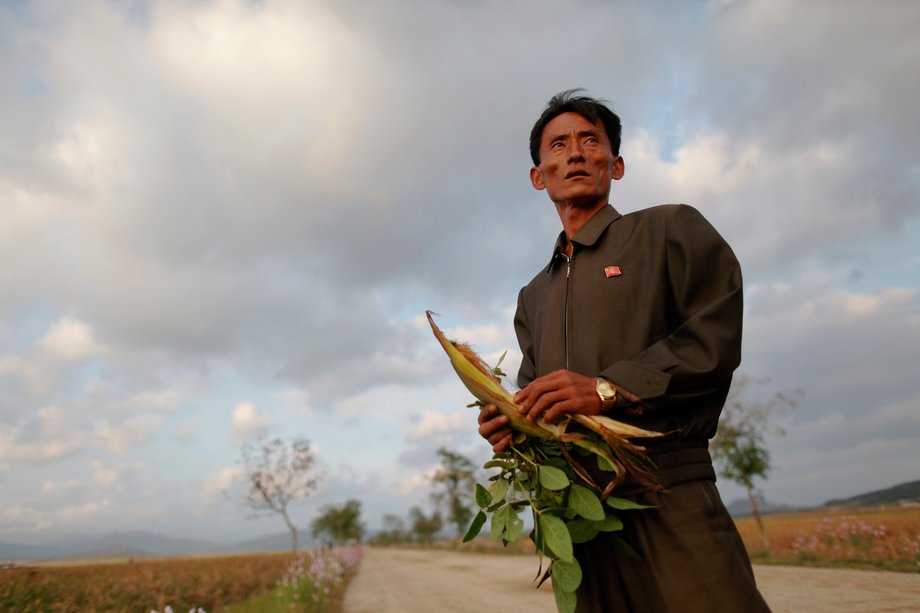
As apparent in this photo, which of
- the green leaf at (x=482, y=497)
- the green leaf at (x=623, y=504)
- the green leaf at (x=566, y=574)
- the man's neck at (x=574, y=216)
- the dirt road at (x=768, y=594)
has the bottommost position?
the dirt road at (x=768, y=594)

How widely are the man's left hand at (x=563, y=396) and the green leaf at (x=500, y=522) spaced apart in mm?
421

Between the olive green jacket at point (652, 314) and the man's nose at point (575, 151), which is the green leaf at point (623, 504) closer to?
the olive green jacket at point (652, 314)

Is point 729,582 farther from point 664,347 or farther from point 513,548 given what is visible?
point 513,548

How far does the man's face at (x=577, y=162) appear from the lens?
7.24 ft

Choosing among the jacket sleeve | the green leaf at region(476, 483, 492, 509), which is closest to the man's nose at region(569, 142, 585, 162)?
the jacket sleeve

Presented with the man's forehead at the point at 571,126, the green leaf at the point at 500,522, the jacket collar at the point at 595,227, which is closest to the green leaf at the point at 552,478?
the green leaf at the point at 500,522

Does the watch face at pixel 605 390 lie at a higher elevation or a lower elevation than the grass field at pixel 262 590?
higher

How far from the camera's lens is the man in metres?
1.59

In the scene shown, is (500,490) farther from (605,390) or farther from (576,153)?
(576,153)

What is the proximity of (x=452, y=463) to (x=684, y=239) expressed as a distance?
2409 inches

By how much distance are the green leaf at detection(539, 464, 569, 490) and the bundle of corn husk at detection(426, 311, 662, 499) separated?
5 cm

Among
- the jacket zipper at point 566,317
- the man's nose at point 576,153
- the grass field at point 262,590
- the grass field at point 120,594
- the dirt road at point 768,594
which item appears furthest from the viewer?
the dirt road at point 768,594

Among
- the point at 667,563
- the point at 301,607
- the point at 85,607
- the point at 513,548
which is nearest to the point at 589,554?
the point at 667,563

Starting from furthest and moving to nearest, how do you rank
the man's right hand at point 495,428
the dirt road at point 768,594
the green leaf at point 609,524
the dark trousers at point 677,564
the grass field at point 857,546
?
the grass field at point 857,546, the dirt road at point 768,594, the man's right hand at point 495,428, the green leaf at point 609,524, the dark trousers at point 677,564
